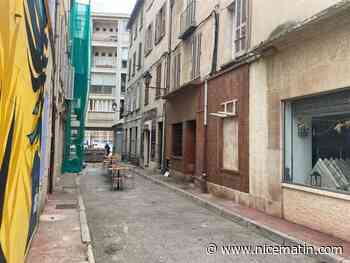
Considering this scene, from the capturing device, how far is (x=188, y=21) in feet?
49.6

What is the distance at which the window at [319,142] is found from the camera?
6496mm

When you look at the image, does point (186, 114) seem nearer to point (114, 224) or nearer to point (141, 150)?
point (114, 224)

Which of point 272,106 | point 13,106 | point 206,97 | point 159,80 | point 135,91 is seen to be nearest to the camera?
point 13,106

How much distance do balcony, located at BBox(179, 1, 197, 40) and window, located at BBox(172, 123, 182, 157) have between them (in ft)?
13.9

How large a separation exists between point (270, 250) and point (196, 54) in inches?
383

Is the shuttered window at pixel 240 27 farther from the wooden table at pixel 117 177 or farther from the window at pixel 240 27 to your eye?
the wooden table at pixel 117 177

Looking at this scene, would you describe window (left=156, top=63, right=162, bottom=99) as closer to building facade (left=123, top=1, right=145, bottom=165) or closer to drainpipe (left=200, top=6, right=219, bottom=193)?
building facade (left=123, top=1, right=145, bottom=165)

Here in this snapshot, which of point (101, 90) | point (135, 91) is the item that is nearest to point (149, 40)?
point (135, 91)

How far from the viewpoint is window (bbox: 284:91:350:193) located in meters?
6.50

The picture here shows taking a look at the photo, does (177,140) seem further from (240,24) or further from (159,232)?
(159,232)

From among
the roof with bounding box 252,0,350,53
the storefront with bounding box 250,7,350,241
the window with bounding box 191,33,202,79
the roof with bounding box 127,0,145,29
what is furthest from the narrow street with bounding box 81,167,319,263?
the roof with bounding box 127,0,145,29

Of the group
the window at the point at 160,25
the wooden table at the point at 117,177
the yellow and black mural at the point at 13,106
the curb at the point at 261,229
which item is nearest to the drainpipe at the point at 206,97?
the curb at the point at 261,229

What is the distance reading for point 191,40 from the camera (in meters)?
14.9

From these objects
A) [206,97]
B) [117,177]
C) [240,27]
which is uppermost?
[240,27]
